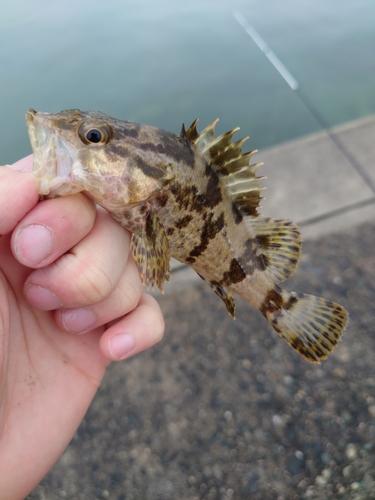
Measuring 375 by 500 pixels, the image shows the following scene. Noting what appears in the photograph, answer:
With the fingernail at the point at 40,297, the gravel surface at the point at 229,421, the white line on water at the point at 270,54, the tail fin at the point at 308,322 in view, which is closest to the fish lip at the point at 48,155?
the fingernail at the point at 40,297

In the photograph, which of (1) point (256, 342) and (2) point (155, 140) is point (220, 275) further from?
(1) point (256, 342)

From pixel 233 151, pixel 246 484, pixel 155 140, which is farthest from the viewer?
pixel 246 484

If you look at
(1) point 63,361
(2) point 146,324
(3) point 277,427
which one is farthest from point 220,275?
(3) point 277,427

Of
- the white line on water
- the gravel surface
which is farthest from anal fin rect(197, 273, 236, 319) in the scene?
the white line on water

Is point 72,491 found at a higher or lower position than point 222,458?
higher

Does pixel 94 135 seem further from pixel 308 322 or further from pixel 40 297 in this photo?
pixel 308 322

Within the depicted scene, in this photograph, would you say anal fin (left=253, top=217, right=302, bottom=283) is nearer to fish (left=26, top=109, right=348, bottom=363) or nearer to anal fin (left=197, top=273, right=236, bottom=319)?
fish (left=26, top=109, right=348, bottom=363)
